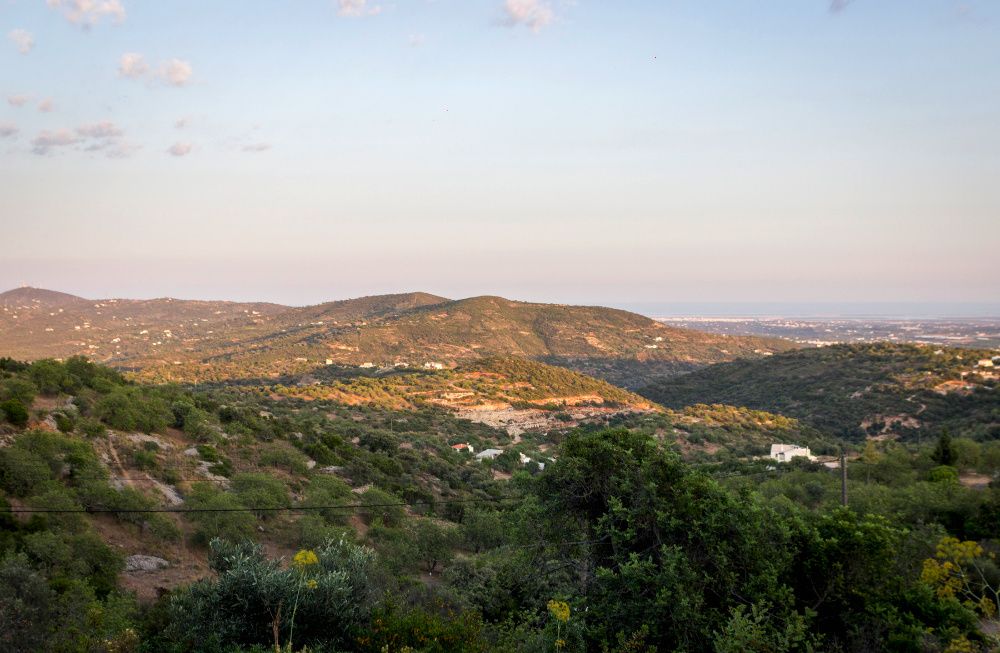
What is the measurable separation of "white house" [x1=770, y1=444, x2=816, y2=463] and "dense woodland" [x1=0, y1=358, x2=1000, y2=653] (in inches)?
392

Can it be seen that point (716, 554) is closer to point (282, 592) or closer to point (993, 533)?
point (282, 592)

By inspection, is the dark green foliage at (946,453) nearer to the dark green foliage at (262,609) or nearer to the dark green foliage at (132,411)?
the dark green foliage at (262,609)

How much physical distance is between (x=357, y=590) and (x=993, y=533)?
17.8 meters

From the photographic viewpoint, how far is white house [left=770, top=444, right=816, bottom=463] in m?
33.6

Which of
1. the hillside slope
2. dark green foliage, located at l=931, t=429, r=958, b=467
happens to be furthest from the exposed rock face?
the hillside slope


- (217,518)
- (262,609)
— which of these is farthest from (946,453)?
(262,609)

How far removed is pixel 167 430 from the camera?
905 inches

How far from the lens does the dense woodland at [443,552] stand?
27.4 feet

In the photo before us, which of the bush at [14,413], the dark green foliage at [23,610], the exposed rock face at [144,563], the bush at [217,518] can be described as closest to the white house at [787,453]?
the bush at [217,518]

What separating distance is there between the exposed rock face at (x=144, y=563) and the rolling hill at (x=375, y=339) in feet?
193

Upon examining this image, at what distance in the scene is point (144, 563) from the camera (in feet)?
45.1

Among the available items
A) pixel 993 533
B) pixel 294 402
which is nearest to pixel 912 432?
pixel 993 533

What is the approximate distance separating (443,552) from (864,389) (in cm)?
5129

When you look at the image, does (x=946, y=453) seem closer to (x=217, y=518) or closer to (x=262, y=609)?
(x=217, y=518)
